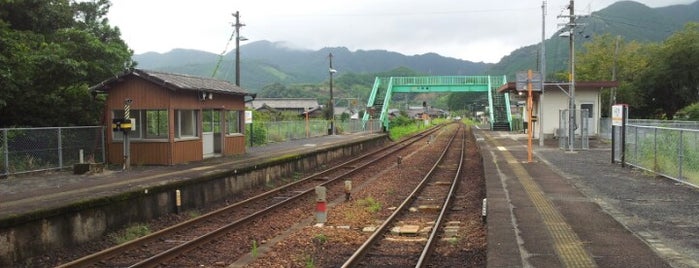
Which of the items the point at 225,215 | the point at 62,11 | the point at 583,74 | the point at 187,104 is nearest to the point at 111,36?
the point at 62,11

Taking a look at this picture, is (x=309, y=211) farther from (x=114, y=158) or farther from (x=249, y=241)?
(x=114, y=158)

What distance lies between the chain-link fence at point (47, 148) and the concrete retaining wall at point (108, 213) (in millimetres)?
4452

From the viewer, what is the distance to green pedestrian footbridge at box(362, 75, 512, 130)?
63344mm

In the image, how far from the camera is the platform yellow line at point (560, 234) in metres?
6.65

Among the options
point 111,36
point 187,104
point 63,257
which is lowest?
point 63,257

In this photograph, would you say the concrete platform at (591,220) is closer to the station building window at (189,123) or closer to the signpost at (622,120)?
the signpost at (622,120)

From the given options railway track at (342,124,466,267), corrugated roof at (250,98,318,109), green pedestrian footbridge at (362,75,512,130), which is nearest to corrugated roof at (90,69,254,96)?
railway track at (342,124,466,267)

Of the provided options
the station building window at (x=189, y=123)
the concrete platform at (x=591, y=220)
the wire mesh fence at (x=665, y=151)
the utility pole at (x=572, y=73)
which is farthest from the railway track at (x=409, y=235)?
the utility pole at (x=572, y=73)

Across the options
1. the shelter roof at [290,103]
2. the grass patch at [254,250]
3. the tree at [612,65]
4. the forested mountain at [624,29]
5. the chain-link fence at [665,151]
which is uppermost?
the forested mountain at [624,29]

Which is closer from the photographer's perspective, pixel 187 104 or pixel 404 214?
pixel 404 214

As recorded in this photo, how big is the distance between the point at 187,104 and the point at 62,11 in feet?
31.7

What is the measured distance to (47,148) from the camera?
16078 millimetres

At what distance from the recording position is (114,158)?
17.8 meters

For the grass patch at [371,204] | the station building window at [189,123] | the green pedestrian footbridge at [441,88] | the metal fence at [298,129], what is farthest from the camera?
the green pedestrian footbridge at [441,88]
